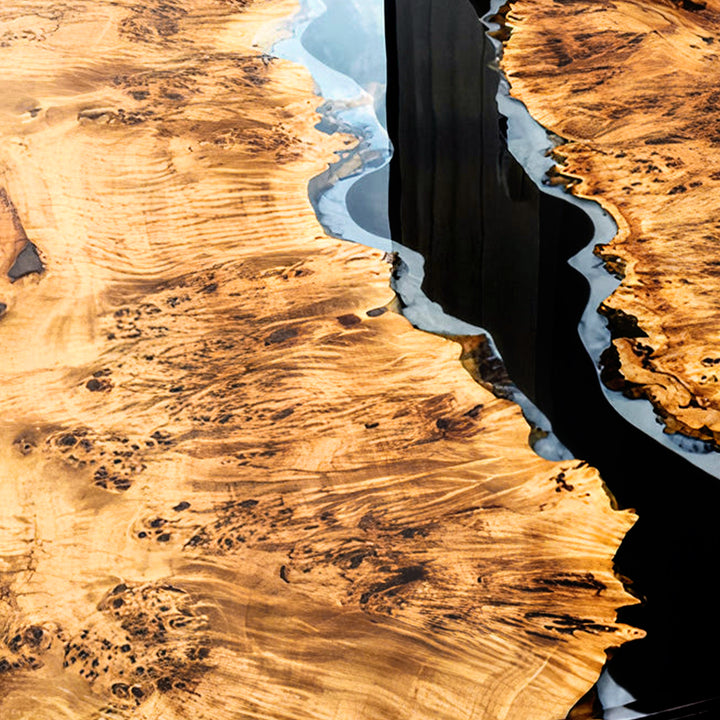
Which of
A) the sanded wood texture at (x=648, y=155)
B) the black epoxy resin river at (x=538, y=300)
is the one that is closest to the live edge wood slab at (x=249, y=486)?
the black epoxy resin river at (x=538, y=300)

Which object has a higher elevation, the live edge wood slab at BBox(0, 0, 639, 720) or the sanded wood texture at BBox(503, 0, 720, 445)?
the sanded wood texture at BBox(503, 0, 720, 445)

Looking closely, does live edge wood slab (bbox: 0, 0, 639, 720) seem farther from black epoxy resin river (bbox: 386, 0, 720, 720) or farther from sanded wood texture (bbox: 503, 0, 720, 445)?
sanded wood texture (bbox: 503, 0, 720, 445)

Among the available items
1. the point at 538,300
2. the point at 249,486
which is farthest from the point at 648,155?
the point at 249,486

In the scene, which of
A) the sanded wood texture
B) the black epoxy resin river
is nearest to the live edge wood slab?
the black epoxy resin river

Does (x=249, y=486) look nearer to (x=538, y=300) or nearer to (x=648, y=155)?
(x=538, y=300)

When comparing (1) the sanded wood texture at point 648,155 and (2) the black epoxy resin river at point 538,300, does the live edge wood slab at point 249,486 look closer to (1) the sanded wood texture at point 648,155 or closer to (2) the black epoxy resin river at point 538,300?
(2) the black epoxy resin river at point 538,300

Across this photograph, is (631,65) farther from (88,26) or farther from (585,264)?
(88,26)
